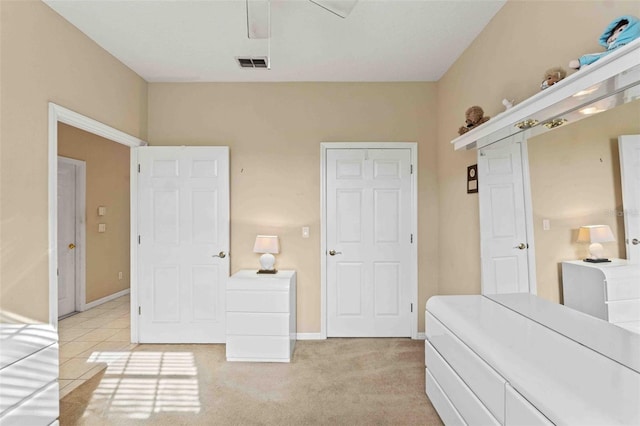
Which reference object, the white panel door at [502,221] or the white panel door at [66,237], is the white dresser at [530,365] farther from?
the white panel door at [66,237]

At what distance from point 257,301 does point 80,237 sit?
3179mm

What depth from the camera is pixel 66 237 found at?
4152 mm

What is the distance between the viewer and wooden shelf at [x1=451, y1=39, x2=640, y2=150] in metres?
1.04

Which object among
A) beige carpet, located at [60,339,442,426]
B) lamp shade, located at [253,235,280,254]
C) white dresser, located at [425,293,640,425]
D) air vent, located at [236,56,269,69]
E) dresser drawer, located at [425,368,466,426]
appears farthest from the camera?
lamp shade, located at [253,235,280,254]

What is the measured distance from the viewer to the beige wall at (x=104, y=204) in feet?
14.1

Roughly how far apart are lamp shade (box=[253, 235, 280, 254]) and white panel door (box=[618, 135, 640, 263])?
252cm

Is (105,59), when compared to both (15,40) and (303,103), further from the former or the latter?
(303,103)

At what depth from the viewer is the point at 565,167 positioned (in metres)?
1.39

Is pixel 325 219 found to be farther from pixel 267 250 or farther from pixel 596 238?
pixel 596 238

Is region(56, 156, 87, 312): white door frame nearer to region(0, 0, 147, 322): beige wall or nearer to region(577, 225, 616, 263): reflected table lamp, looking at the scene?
region(0, 0, 147, 322): beige wall

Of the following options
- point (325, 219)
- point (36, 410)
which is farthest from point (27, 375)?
point (325, 219)

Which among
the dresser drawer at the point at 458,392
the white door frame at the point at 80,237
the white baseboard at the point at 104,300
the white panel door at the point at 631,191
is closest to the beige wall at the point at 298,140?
the dresser drawer at the point at 458,392

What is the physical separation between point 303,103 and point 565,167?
8.19ft

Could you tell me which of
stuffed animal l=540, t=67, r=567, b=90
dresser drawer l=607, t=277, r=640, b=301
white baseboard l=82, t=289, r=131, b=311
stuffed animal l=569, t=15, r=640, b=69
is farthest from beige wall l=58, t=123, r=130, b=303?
dresser drawer l=607, t=277, r=640, b=301
